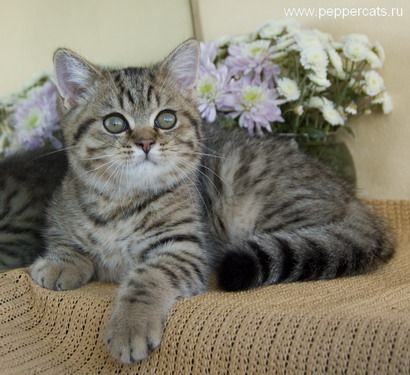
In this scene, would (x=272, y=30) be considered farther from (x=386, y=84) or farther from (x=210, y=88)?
(x=386, y=84)

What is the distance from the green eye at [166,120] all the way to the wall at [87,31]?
956mm

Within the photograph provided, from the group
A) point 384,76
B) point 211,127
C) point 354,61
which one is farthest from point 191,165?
point 384,76

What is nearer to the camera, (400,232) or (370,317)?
(370,317)

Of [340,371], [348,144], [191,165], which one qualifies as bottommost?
[348,144]

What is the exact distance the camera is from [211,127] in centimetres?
170

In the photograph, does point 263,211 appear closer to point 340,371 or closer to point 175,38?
point 340,371

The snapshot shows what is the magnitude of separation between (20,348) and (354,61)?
128cm

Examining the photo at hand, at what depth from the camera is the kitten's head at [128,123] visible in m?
1.25

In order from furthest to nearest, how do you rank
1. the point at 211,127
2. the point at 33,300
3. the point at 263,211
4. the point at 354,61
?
the point at 354,61 → the point at 211,127 → the point at 263,211 → the point at 33,300

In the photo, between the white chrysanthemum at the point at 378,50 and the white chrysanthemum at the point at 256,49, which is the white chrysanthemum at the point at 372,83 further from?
the white chrysanthemum at the point at 256,49

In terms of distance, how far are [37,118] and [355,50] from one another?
99 centimetres

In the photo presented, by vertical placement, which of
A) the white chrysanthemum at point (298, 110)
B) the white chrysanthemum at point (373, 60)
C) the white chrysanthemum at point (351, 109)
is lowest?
the white chrysanthemum at point (351, 109)

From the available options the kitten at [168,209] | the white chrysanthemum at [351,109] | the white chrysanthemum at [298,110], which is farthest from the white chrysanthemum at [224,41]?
the kitten at [168,209]

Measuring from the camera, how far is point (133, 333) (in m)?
1.01
